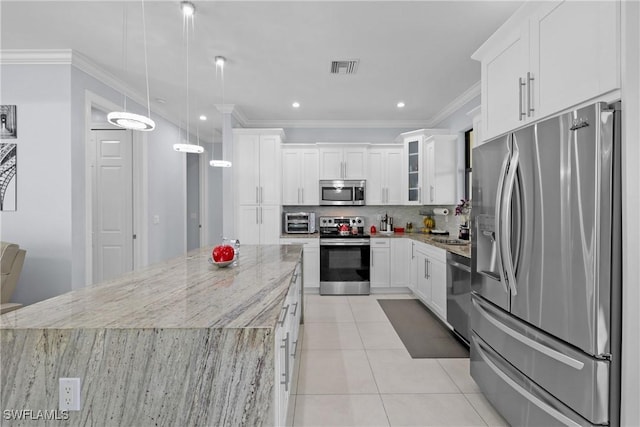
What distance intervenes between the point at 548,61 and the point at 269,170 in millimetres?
3827

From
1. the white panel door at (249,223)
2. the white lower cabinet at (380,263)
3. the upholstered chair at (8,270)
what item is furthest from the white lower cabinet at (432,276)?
the upholstered chair at (8,270)

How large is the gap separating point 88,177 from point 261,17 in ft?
8.14

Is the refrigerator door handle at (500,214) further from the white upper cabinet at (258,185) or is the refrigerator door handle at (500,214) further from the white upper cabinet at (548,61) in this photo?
the white upper cabinet at (258,185)

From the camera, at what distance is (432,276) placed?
12.5ft

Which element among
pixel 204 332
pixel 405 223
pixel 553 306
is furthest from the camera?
pixel 405 223

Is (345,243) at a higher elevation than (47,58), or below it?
below

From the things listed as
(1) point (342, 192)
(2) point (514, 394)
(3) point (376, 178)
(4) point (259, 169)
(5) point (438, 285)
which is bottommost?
(2) point (514, 394)

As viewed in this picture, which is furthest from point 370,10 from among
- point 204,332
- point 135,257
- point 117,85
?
point 135,257

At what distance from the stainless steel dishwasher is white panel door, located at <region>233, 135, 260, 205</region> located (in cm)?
297

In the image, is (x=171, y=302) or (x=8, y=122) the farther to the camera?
(x=8, y=122)

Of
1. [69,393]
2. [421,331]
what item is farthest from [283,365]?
[421,331]

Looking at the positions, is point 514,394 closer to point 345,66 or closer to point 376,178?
point 345,66

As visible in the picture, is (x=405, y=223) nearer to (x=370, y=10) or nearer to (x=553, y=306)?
(x=370, y=10)

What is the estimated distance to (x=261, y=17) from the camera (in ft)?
8.20
